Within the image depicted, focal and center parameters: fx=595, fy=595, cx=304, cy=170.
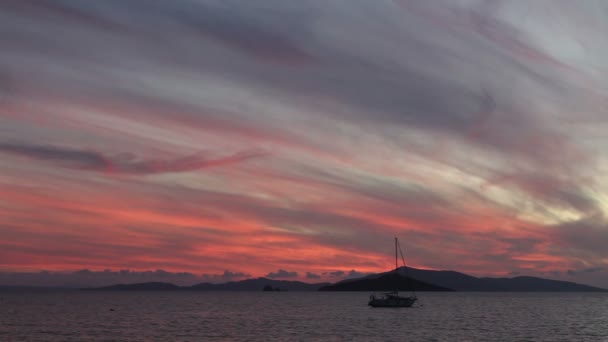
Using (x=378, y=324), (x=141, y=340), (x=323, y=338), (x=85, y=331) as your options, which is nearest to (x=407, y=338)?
(x=323, y=338)

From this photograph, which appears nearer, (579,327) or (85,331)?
(85,331)

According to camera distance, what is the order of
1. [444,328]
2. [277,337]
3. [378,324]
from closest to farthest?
[277,337] < [444,328] < [378,324]

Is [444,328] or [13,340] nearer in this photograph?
[13,340]

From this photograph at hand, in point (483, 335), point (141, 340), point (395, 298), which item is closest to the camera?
point (141, 340)

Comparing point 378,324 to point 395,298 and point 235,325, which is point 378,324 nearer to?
point 235,325

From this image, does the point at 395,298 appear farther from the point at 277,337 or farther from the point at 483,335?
the point at 277,337

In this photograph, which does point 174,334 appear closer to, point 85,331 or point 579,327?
point 85,331

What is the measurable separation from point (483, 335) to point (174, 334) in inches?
2154

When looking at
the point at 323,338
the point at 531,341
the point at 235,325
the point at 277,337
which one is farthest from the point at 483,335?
the point at 235,325

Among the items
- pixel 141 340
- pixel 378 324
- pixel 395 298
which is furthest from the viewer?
pixel 395 298

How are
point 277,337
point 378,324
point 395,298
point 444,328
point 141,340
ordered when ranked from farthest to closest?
point 395,298
point 378,324
point 444,328
point 277,337
point 141,340

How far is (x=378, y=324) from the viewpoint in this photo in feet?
438

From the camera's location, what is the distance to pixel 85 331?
112m

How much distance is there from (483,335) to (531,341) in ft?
31.9
